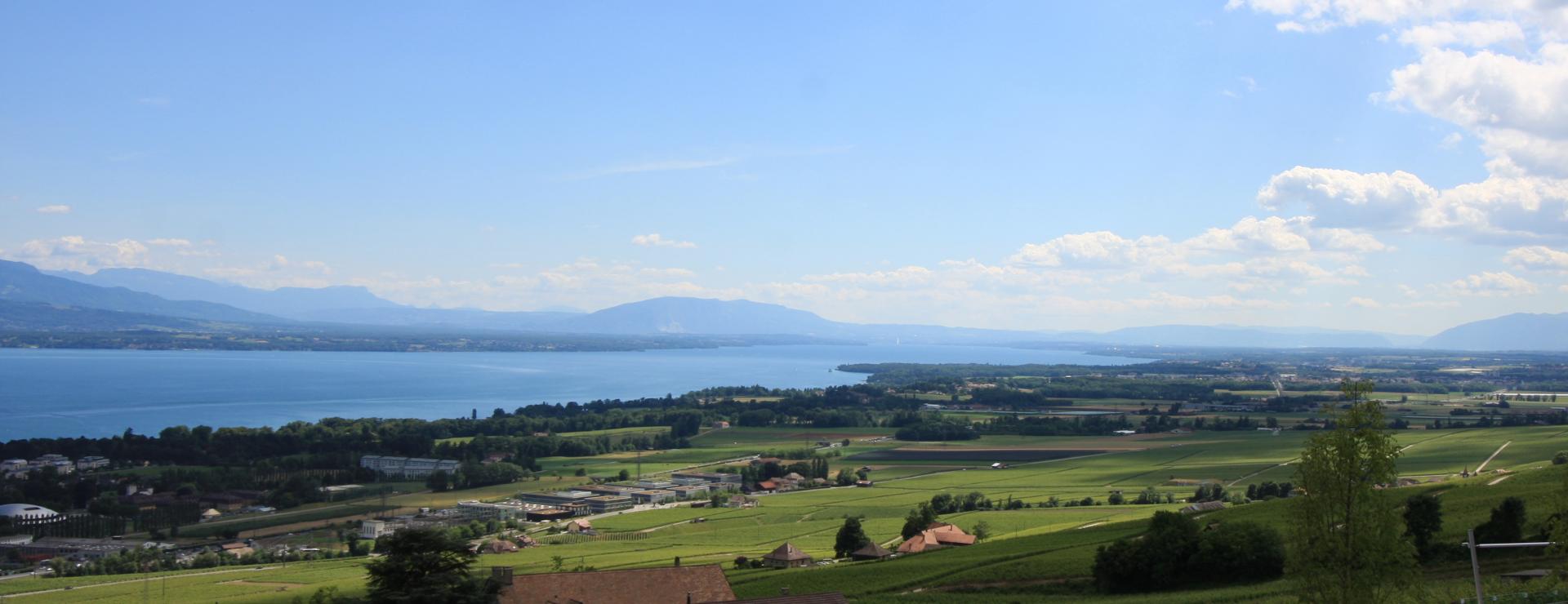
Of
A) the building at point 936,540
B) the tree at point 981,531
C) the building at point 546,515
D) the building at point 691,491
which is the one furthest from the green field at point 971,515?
the building at point 691,491

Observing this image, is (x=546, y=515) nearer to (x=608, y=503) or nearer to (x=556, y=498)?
(x=608, y=503)

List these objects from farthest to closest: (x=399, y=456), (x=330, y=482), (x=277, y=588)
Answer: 1. (x=399, y=456)
2. (x=330, y=482)
3. (x=277, y=588)

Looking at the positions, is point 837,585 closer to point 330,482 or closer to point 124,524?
point 124,524

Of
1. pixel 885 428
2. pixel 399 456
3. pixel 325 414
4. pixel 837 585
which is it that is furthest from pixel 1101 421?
pixel 325 414

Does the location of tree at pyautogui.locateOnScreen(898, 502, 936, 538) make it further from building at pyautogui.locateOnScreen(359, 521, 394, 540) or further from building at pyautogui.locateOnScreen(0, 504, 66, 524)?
building at pyautogui.locateOnScreen(0, 504, 66, 524)

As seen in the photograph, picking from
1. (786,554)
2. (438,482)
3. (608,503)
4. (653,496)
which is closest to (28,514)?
(438,482)

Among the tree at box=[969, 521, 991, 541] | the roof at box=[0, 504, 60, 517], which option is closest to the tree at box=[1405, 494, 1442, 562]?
the tree at box=[969, 521, 991, 541]
